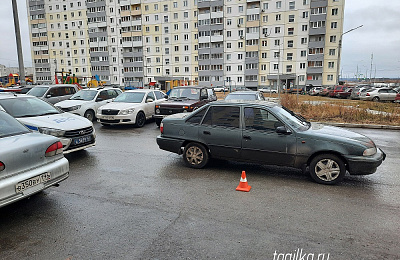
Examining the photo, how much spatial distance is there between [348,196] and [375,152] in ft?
3.94

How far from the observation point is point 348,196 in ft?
15.9

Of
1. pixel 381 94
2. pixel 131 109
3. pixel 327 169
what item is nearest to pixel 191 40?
pixel 381 94

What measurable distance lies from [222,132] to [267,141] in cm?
101

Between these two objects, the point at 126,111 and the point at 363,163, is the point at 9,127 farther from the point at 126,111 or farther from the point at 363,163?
the point at 126,111

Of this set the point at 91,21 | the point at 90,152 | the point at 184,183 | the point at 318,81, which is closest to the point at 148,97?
the point at 90,152

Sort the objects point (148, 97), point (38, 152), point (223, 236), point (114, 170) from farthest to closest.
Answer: point (148, 97) < point (114, 170) < point (38, 152) < point (223, 236)

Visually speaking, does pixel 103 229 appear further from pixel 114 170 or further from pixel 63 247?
pixel 114 170

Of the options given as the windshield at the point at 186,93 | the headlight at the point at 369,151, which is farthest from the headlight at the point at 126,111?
the headlight at the point at 369,151

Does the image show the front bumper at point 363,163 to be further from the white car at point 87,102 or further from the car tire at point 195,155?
the white car at point 87,102

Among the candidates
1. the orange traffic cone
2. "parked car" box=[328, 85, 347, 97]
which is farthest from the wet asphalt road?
"parked car" box=[328, 85, 347, 97]

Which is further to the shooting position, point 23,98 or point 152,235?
point 23,98

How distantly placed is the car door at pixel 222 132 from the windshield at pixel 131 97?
7752mm

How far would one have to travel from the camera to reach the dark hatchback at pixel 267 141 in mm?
5266

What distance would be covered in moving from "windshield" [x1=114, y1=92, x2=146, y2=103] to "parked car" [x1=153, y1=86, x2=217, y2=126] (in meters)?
1.36
